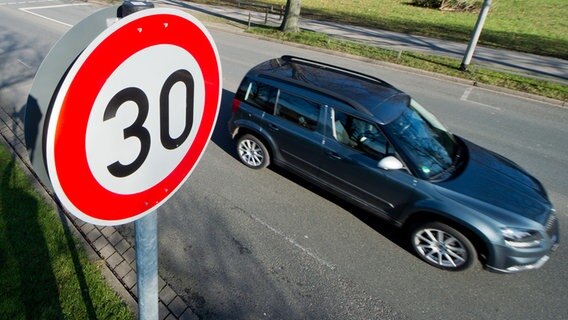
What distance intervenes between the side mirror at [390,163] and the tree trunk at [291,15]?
1393 centimetres

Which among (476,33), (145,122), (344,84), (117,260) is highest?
(476,33)

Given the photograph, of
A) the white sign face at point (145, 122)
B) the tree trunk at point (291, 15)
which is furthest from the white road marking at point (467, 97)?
the white sign face at point (145, 122)

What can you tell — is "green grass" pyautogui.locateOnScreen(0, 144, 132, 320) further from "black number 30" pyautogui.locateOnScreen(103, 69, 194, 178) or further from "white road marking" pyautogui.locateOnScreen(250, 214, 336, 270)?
"black number 30" pyautogui.locateOnScreen(103, 69, 194, 178)

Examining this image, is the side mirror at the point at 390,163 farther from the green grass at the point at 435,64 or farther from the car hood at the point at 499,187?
the green grass at the point at 435,64

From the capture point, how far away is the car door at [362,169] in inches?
163

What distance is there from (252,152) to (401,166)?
256 centimetres

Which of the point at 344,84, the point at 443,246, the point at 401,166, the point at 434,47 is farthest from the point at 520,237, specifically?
the point at 434,47

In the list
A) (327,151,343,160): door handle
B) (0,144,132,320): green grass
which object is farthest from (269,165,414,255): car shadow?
(0,144,132,320): green grass

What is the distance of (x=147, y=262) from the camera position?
134 cm

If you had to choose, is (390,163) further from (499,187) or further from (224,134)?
(224,134)

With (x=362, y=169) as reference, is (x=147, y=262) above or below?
above

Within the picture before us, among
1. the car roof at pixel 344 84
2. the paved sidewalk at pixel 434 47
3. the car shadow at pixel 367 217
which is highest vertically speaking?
the paved sidewalk at pixel 434 47

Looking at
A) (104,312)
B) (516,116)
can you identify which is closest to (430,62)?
(516,116)

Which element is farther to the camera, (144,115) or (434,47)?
(434,47)
